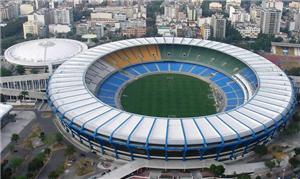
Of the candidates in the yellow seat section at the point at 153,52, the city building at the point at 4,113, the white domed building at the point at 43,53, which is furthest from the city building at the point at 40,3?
the city building at the point at 4,113

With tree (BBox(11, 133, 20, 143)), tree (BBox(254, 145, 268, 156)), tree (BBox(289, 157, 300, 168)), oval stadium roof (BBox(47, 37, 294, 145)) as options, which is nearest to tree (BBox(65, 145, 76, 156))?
oval stadium roof (BBox(47, 37, 294, 145))

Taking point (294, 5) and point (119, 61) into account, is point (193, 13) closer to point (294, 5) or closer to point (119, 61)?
point (294, 5)

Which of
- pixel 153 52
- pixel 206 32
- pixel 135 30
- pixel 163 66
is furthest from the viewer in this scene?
pixel 135 30

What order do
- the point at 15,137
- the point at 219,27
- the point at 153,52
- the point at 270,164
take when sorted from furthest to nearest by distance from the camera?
the point at 219,27 < the point at 153,52 < the point at 15,137 < the point at 270,164

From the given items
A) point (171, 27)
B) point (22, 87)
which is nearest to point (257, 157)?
point (22, 87)

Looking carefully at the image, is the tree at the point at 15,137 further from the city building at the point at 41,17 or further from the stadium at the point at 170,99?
the city building at the point at 41,17

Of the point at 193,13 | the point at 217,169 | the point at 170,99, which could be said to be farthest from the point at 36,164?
the point at 193,13

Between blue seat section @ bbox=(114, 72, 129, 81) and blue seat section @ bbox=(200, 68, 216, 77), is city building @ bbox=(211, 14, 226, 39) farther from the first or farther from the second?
blue seat section @ bbox=(114, 72, 129, 81)

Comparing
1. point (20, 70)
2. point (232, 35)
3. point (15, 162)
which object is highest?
point (232, 35)

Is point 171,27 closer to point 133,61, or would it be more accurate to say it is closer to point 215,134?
point 133,61
